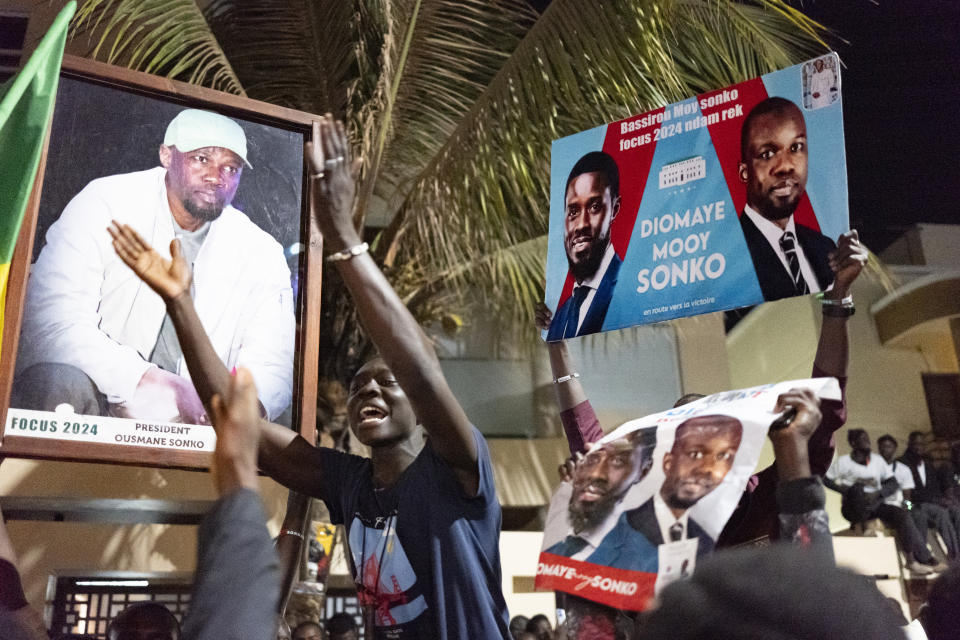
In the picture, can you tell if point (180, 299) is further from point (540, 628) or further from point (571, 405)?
point (540, 628)

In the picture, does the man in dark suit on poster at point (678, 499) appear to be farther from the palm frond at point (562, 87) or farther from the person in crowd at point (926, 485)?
the person in crowd at point (926, 485)

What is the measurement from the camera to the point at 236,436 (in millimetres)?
1611

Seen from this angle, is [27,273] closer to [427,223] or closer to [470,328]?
[427,223]

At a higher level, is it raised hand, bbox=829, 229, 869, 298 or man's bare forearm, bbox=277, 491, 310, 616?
raised hand, bbox=829, 229, 869, 298

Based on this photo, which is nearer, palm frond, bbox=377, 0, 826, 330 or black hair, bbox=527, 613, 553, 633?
palm frond, bbox=377, 0, 826, 330

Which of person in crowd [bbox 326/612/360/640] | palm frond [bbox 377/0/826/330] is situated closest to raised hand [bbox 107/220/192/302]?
palm frond [bbox 377/0/826/330]

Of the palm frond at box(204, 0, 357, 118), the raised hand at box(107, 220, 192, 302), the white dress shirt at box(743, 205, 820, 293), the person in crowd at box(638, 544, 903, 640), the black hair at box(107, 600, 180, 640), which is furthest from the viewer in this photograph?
the palm frond at box(204, 0, 357, 118)

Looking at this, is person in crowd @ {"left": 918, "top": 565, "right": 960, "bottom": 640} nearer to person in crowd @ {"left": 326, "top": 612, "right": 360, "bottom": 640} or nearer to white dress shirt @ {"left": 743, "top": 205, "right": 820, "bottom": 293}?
white dress shirt @ {"left": 743, "top": 205, "right": 820, "bottom": 293}

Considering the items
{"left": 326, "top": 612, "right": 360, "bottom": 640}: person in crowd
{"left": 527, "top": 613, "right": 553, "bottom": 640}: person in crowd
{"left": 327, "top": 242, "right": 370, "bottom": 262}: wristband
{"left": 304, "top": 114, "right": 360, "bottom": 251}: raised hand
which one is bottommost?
{"left": 527, "top": 613, "right": 553, "bottom": 640}: person in crowd

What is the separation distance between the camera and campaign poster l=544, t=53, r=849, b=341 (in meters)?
2.91

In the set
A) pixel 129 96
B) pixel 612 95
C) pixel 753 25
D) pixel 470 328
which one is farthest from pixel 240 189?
pixel 470 328

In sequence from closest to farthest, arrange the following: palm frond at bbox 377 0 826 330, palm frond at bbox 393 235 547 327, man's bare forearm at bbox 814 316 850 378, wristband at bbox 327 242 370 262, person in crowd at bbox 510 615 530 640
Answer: wristband at bbox 327 242 370 262
man's bare forearm at bbox 814 316 850 378
palm frond at bbox 377 0 826 330
person in crowd at bbox 510 615 530 640
palm frond at bbox 393 235 547 327

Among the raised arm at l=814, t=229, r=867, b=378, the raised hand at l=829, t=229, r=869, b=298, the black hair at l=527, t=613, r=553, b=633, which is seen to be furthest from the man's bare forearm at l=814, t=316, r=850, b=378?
the black hair at l=527, t=613, r=553, b=633

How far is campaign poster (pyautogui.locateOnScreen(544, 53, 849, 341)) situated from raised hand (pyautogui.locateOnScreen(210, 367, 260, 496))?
1.79 metres
